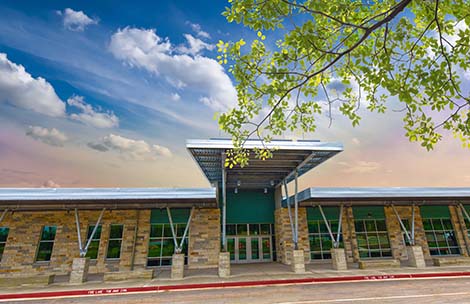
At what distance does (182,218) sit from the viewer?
17.5 meters

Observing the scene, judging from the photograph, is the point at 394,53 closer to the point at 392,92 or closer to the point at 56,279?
the point at 392,92

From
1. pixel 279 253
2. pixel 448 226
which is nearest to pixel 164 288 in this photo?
pixel 279 253

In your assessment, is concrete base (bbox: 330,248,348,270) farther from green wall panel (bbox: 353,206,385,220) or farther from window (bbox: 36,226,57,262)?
window (bbox: 36,226,57,262)

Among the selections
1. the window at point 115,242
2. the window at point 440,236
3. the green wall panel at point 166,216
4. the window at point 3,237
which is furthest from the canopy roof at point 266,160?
the window at point 3,237

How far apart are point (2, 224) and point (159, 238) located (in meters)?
9.40

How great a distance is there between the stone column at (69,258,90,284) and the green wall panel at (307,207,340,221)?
1424 cm

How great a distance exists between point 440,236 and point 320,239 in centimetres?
920

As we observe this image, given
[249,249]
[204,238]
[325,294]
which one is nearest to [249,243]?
[249,249]

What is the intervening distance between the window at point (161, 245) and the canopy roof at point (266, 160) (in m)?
4.69

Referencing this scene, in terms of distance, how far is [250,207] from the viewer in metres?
20.5

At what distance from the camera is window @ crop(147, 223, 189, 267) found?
16594 millimetres

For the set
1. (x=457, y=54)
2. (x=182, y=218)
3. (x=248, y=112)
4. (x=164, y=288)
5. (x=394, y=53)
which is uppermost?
(x=394, y=53)

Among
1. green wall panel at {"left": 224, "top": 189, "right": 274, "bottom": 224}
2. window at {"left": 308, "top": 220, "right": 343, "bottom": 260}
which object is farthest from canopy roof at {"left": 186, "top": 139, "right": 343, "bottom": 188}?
window at {"left": 308, "top": 220, "right": 343, "bottom": 260}

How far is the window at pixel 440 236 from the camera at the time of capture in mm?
18688
